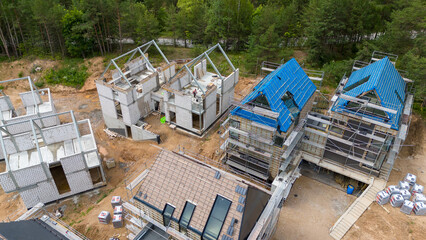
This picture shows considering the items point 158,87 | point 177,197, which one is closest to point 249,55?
point 158,87

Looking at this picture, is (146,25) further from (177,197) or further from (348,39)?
(177,197)

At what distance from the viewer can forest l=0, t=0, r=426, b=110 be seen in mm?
44656

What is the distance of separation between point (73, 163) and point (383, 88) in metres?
32.1

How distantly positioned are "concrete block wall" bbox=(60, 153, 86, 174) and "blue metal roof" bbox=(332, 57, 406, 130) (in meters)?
26.3

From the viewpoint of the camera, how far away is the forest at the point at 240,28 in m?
44.7

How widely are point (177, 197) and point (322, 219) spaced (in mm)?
15978

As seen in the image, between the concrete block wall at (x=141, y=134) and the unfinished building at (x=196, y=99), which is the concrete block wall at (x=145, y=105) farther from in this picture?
the concrete block wall at (x=141, y=134)

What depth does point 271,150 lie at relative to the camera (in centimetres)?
3016

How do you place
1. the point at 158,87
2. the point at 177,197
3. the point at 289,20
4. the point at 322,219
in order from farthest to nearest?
1. the point at 289,20
2. the point at 158,87
3. the point at 322,219
4. the point at 177,197

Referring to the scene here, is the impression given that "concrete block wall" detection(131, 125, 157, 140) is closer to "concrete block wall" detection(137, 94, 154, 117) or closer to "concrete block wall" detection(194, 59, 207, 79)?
"concrete block wall" detection(137, 94, 154, 117)

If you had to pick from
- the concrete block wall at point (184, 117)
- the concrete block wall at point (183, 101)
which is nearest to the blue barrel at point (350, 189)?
the concrete block wall at point (184, 117)

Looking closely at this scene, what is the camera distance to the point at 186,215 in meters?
19.9

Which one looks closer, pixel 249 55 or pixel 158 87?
pixel 158 87

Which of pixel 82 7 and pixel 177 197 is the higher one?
pixel 82 7
